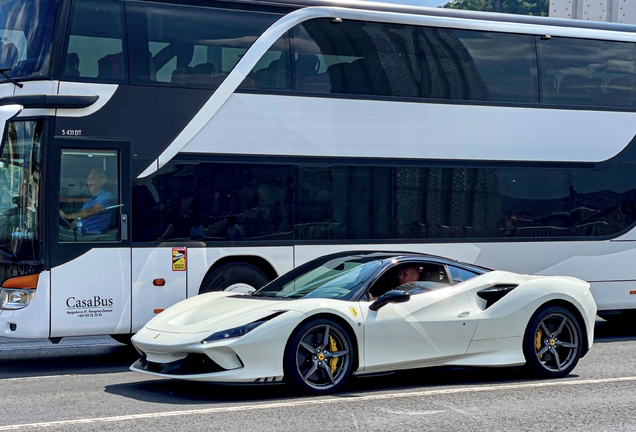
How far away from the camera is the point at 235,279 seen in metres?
10.8

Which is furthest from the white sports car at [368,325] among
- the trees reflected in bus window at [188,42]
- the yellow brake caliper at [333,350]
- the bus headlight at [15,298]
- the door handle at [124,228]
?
the trees reflected in bus window at [188,42]

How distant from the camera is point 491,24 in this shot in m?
12.6

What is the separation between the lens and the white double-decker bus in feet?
32.8

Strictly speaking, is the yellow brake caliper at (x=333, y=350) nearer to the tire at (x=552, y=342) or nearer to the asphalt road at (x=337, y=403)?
the asphalt road at (x=337, y=403)

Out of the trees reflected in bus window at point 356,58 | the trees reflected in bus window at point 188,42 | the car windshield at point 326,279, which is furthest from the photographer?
the trees reflected in bus window at point 356,58

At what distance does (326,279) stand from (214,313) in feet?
3.97

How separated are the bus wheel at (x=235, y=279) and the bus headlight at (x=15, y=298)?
6.57ft

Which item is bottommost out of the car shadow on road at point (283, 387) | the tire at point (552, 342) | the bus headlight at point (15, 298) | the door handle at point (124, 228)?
the car shadow on road at point (283, 387)

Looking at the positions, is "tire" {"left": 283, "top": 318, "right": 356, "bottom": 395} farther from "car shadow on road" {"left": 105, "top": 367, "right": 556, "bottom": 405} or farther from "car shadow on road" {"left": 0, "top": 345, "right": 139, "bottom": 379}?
"car shadow on road" {"left": 0, "top": 345, "right": 139, "bottom": 379}

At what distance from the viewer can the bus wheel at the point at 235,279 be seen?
1073 centimetres

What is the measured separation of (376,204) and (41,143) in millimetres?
4333

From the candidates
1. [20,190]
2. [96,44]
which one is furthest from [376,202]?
[20,190]

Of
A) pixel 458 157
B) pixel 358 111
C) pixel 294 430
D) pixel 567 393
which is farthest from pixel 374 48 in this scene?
pixel 294 430

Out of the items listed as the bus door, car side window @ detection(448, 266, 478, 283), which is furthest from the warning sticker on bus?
car side window @ detection(448, 266, 478, 283)
